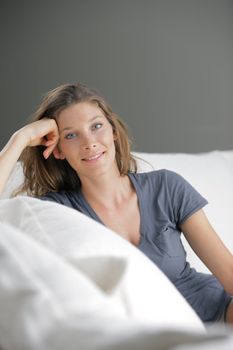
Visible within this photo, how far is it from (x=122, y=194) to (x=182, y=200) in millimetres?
175

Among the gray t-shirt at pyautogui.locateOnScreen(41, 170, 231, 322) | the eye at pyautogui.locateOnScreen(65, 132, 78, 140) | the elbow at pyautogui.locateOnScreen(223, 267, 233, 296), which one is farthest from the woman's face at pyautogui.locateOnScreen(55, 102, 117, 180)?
the elbow at pyautogui.locateOnScreen(223, 267, 233, 296)

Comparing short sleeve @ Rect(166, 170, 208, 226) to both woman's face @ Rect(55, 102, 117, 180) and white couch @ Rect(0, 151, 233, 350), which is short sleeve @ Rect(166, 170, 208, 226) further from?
white couch @ Rect(0, 151, 233, 350)

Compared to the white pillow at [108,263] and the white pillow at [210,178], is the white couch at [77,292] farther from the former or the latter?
the white pillow at [210,178]

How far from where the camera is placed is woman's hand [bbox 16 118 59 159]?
1.46 m

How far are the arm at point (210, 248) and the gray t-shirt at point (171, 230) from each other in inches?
1.1

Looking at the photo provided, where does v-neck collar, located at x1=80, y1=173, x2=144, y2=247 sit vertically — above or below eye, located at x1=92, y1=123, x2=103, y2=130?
below

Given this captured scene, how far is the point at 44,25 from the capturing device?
2.25m

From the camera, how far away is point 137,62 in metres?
2.37

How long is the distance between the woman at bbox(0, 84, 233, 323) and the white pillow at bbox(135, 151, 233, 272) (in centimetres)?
31

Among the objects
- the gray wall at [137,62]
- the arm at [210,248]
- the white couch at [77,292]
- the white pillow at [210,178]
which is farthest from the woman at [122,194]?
the gray wall at [137,62]

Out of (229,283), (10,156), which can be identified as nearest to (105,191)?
(10,156)

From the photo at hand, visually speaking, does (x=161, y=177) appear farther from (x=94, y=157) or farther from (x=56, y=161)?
(x=56, y=161)

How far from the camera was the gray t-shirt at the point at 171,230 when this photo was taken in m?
1.38

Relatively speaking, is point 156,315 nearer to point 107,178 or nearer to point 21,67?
point 107,178
